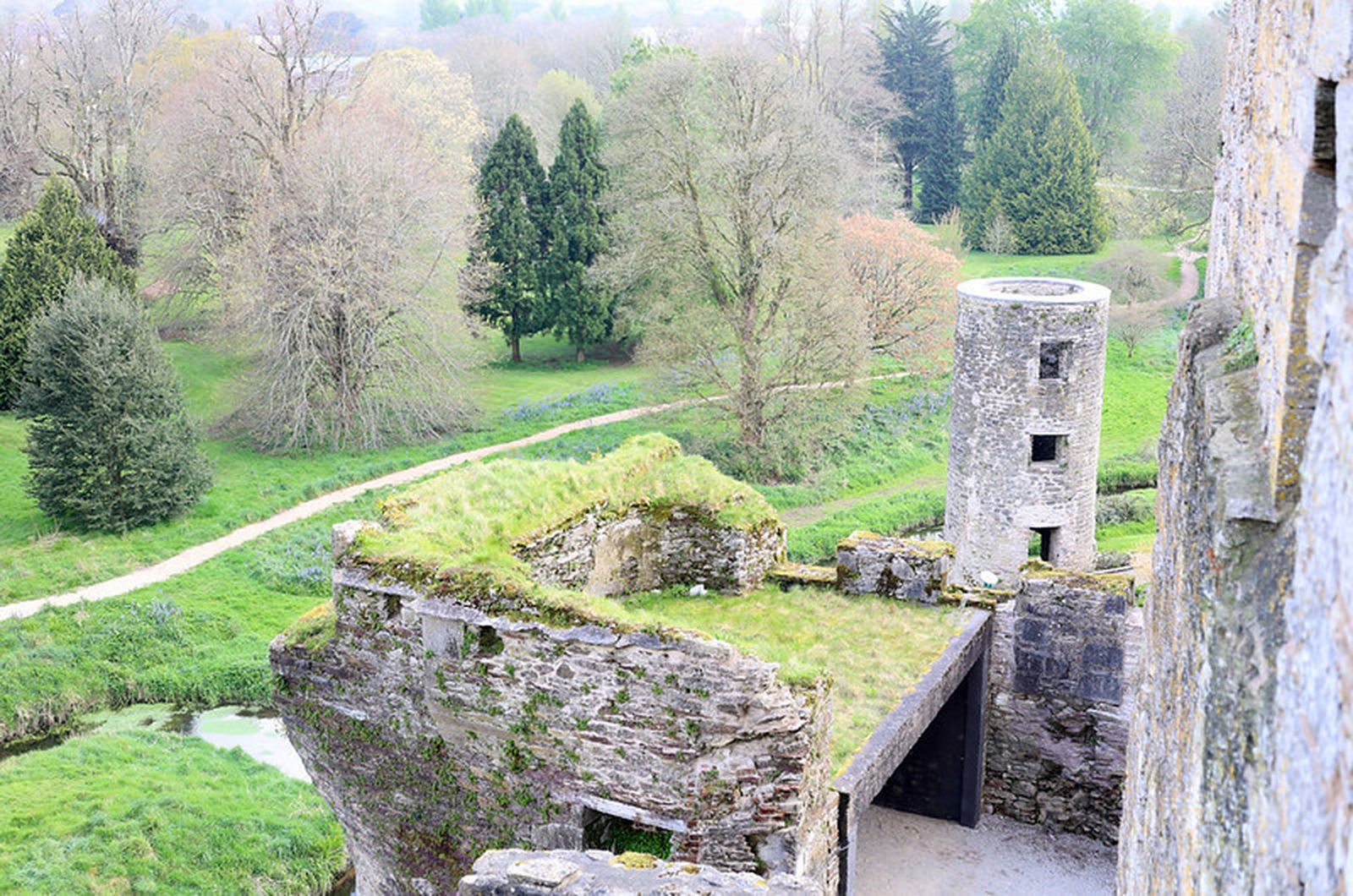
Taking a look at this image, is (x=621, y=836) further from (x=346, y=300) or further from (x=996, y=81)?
(x=996, y=81)

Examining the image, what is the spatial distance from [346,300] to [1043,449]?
15499mm

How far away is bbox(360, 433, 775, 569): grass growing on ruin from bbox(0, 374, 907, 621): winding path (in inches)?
442

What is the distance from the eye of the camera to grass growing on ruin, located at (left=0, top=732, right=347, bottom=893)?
13.6 m

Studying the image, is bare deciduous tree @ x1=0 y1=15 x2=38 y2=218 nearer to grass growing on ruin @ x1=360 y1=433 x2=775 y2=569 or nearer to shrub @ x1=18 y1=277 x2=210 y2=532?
shrub @ x1=18 y1=277 x2=210 y2=532

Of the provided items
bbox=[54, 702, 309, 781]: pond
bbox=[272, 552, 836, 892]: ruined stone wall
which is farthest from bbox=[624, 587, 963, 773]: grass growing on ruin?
bbox=[54, 702, 309, 781]: pond

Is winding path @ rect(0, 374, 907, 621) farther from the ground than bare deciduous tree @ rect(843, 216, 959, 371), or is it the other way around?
bare deciduous tree @ rect(843, 216, 959, 371)

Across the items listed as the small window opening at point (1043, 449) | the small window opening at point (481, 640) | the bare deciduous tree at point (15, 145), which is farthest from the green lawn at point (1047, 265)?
the small window opening at point (481, 640)

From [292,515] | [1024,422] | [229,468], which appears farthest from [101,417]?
[1024,422]

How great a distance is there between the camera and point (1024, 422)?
1831cm

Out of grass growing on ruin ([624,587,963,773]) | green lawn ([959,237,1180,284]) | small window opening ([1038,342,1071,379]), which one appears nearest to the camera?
grass growing on ruin ([624,587,963,773])

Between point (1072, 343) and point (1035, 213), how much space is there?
2694cm

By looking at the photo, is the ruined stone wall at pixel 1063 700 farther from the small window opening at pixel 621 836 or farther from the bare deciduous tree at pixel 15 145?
the bare deciduous tree at pixel 15 145

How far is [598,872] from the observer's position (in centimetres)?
712

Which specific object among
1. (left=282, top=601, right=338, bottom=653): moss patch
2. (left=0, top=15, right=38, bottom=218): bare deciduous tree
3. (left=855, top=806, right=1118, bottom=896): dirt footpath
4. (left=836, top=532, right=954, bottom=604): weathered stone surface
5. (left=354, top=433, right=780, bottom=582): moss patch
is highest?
(left=0, top=15, right=38, bottom=218): bare deciduous tree
